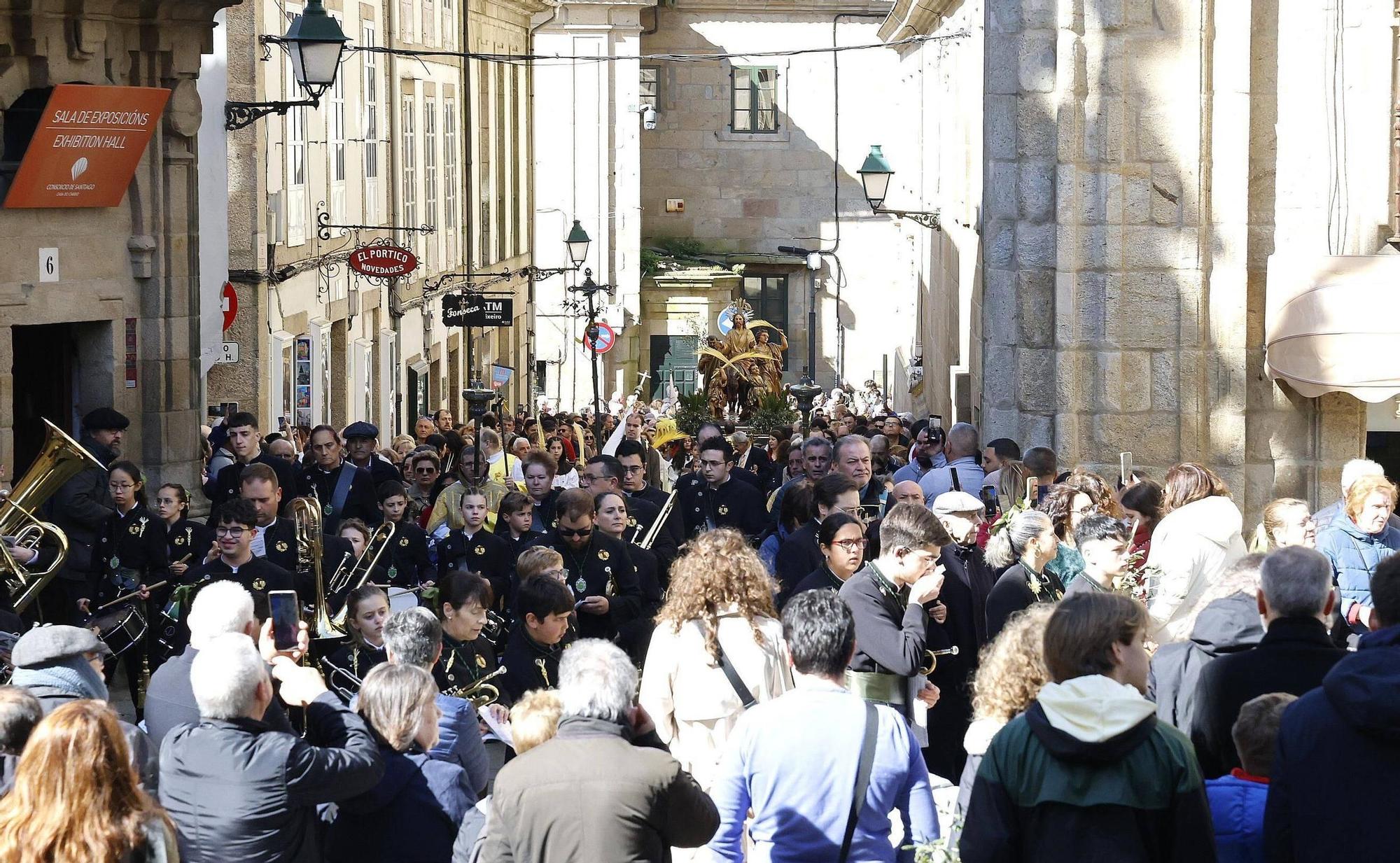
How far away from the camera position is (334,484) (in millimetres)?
12672

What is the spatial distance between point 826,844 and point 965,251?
16.3m

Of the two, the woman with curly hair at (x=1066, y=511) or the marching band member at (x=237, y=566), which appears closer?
the woman with curly hair at (x=1066, y=511)

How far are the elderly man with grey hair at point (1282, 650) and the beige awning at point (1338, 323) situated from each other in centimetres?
749

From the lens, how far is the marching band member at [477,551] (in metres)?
10.0

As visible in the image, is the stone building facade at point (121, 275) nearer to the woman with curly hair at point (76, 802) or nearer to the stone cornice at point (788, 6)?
the woman with curly hair at point (76, 802)

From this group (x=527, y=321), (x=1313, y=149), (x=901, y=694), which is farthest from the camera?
(x=527, y=321)

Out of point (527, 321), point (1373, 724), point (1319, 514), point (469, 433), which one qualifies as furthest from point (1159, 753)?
point (527, 321)

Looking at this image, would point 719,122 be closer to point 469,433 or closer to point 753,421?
point 753,421

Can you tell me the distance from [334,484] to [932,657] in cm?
605

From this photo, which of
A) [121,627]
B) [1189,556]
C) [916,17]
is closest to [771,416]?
[916,17]

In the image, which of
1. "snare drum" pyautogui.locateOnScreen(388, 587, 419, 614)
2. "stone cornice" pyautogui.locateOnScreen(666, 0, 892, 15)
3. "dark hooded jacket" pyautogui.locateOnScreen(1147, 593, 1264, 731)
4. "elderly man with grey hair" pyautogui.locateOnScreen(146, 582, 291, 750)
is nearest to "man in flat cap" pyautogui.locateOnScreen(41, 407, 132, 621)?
"snare drum" pyautogui.locateOnScreen(388, 587, 419, 614)

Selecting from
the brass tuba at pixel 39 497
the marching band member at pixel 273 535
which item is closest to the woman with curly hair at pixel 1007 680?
the marching band member at pixel 273 535

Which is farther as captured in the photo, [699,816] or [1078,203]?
[1078,203]

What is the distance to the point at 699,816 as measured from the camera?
208 inches
